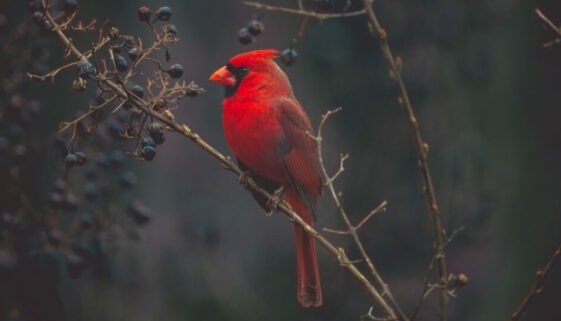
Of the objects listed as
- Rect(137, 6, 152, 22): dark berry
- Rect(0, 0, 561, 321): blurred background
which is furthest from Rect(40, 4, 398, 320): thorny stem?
Rect(0, 0, 561, 321): blurred background

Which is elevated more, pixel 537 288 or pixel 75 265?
pixel 537 288

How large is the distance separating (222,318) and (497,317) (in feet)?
2.41

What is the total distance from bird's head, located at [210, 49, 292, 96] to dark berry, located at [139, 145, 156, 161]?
0.38 metres

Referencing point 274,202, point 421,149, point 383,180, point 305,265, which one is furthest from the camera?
point 383,180

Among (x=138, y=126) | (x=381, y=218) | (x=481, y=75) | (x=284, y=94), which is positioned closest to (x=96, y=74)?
(x=138, y=126)

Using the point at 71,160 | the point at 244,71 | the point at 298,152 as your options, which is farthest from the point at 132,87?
the point at 298,152

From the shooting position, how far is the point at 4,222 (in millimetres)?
1592

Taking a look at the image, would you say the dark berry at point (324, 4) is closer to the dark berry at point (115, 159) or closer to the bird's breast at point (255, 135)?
the bird's breast at point (255, 135)

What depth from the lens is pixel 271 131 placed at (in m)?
1.77

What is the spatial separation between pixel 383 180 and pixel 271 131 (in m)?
0.68

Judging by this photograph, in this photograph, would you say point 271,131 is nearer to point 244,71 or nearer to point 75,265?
point 244,71

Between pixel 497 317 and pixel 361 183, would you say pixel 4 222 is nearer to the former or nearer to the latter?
pixel 361 183

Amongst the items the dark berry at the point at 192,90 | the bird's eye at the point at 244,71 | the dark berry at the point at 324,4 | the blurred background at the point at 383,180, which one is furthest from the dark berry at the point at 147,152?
the blurred background at the point at 383,180

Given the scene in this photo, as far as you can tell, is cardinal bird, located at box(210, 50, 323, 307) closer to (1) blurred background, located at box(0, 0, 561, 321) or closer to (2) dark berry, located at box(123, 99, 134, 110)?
(2) dark berry, located at box(123, 99, 134, 110)
